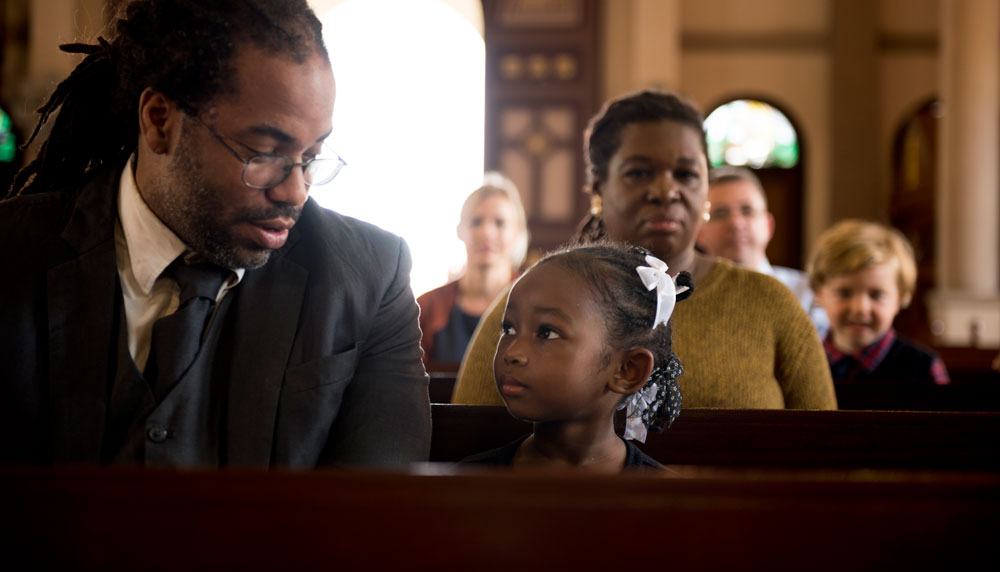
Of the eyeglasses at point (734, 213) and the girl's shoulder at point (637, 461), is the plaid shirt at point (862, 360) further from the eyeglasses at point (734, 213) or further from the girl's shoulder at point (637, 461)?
the girl's shoulder at point (637, 461)

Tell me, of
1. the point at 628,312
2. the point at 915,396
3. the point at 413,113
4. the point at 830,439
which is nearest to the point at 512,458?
the point at 628,312

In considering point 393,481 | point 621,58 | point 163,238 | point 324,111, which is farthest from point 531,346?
point 621,58

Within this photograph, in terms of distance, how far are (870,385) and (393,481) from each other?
7.87ft

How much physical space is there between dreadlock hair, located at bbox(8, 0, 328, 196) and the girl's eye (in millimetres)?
642

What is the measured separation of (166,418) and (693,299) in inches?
49.8

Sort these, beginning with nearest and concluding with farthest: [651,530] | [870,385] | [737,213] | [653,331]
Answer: [651,530]
[653,331]
[870,385]
[737,213]

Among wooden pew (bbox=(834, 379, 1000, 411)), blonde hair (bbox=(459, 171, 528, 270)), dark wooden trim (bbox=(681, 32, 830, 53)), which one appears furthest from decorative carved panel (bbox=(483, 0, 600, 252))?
wooden pew (bbox=(834, 379, 1000, 411))

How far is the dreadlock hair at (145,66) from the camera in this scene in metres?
1.68

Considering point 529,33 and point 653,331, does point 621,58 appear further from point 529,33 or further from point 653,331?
point 653,331

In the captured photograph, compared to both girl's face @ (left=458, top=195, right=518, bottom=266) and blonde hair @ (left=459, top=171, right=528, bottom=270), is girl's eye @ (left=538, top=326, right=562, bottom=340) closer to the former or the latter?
girl's face @ (left=458, top=195, right=518, bottom=266)

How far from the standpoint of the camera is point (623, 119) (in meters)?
2.45

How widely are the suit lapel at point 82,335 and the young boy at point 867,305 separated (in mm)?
2628

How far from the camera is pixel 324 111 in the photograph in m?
1.70

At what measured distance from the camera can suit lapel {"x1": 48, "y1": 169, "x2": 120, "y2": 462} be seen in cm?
152
